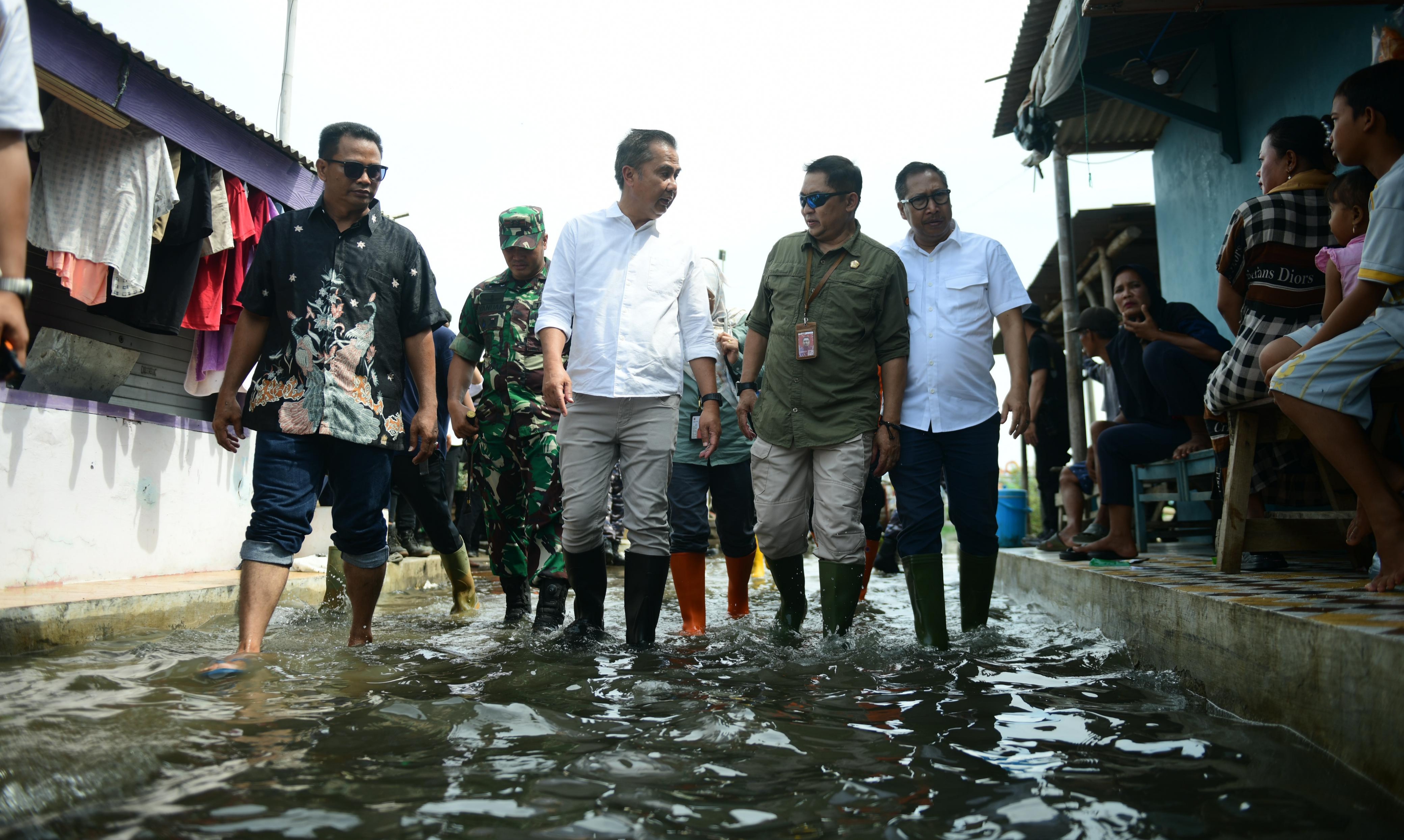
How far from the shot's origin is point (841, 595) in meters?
3.68

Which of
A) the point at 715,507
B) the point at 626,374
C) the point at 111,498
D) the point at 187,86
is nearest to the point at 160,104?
the point at 187,86

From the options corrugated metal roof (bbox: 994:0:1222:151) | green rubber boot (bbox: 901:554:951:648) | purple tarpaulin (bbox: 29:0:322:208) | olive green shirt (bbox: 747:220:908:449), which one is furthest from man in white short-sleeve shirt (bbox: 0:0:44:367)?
corrugated metal roof (bbox: 994:0:1222:151)

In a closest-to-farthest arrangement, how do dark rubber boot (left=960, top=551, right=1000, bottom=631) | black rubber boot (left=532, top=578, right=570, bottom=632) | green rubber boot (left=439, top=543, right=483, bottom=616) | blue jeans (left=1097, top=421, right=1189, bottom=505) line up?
dark rubber boot (left=960, top=551, right=1000, bottom=631) → black rubber boot (left=532, top=578, right=570, bottom=632) → blue jeans (left=1097, top=421, right=1189, bottom=505) → green rubber boot (left=439, top=543, right=483, bottom=616)

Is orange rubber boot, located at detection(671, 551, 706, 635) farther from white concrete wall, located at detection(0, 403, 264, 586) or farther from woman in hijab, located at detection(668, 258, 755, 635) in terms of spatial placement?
white concrete wall, located at detection(0, 403, 264, 586)

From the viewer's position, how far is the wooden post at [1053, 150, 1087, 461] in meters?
9.49

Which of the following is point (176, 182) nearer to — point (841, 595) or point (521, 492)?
point (521, 492)

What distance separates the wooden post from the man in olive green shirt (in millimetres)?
6004

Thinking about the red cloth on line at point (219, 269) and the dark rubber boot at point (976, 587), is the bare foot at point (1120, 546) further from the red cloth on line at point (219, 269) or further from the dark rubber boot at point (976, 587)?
the red cloth on line at point (219, 269)

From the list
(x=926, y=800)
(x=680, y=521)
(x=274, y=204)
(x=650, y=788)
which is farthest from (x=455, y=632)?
(x=274, y=204)

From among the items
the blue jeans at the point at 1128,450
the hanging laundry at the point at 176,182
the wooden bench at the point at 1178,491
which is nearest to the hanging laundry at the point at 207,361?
the hanging laundry at the point at 176,182

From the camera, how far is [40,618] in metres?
3.77

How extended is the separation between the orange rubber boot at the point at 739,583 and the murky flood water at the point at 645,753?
1560mm

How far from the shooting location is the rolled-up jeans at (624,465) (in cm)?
372

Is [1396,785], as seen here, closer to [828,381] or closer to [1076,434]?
[828,381]
